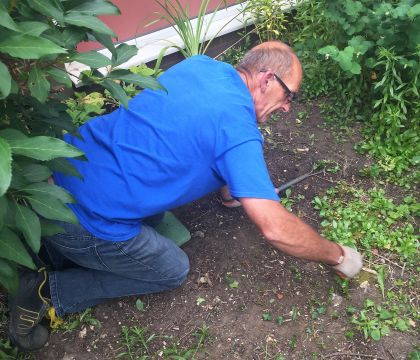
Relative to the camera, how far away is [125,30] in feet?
12.1

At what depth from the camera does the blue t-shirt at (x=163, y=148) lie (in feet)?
5.61

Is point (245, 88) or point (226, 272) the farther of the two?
point (226, 272)

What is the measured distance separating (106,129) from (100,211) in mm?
373

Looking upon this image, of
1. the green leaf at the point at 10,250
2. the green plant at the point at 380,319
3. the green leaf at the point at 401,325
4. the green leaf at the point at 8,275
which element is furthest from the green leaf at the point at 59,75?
the green leaf at the point at 401,325

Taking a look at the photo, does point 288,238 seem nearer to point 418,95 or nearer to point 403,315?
point 403,315

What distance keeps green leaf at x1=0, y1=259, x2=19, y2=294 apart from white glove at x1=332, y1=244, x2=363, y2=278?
4.64 feet

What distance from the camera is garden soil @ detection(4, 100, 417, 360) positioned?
2080mm

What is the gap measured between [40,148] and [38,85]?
18 cm

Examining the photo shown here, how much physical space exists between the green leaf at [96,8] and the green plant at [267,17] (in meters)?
2.59

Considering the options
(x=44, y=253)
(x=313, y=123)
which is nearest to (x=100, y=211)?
(x=44, y=253)

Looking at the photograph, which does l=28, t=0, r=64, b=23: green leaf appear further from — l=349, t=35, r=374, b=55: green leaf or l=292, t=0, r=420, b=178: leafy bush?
l=349, t=35, r=374, b=55: green leaf

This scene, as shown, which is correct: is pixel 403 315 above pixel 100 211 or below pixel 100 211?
below

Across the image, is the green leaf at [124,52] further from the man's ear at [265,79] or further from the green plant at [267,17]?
the green plant at [267,17]

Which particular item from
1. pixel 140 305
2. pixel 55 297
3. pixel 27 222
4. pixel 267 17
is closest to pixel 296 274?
pixel 140 305
